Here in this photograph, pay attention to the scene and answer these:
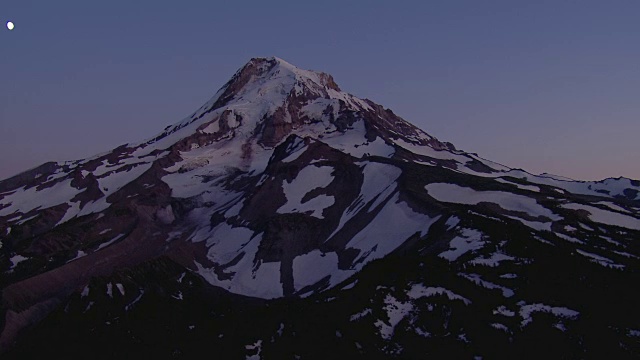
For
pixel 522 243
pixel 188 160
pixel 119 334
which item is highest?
pixel 188 160

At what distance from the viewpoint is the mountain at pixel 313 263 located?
6775 centimetres

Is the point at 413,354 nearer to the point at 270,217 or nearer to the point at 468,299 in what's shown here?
the point at 468,299

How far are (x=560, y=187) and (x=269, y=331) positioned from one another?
120m

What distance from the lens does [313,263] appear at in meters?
109

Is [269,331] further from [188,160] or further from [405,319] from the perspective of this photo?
[188,160]

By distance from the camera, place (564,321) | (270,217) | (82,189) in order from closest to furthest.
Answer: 1. (564,321)
2. (270,217)
3. (82,189)

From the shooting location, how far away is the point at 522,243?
82.6 meters

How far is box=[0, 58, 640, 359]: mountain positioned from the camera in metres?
67.8

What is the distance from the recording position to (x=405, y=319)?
69.7 meters

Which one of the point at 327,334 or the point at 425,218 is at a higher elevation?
the point at 425,218

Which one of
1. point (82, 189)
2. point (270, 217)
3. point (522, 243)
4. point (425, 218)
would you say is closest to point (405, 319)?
point (522, 243)

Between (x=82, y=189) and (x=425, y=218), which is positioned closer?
(x=425, y=218)

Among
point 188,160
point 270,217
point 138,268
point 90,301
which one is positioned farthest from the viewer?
point 188,160

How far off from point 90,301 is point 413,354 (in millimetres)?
53158
